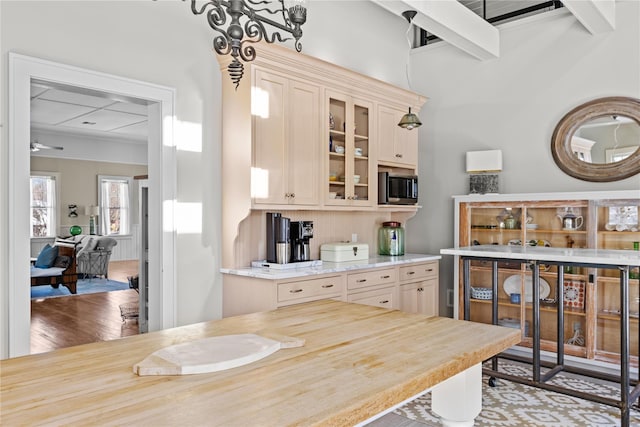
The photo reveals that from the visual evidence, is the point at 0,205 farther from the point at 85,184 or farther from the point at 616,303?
the point at 85,184

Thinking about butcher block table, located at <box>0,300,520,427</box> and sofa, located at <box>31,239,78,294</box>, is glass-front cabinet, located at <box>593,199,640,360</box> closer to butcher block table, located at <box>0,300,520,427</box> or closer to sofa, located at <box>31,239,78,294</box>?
butcher block table, located at <box>0,300,520,427</box>

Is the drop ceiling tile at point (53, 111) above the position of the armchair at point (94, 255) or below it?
above

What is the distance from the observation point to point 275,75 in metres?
3.58

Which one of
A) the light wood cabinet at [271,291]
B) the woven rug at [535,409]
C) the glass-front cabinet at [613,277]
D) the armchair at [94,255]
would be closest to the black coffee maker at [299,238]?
the light wood cabinet at [271,291]

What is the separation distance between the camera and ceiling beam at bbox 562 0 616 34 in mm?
3708

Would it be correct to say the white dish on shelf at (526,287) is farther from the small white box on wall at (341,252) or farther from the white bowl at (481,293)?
the small white box on wall at (341,252)

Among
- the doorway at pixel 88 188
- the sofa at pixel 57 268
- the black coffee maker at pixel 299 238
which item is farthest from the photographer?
the sofa at pixel 57 268

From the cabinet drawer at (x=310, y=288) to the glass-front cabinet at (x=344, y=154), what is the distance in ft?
2.40

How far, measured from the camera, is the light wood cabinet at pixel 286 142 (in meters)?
3.48

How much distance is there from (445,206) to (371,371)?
13.8ft

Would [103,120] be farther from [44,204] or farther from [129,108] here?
[44,204]

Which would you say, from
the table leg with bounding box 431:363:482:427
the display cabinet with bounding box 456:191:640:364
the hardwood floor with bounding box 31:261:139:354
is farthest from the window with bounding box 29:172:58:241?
the table leg with bounding box 431:363:482:427

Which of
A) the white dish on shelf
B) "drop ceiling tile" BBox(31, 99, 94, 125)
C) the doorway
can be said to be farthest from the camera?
"drop ceiling tile" BBox(31, 99, 94, 125)

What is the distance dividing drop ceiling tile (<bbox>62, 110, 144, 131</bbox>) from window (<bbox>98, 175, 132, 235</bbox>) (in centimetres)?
192
